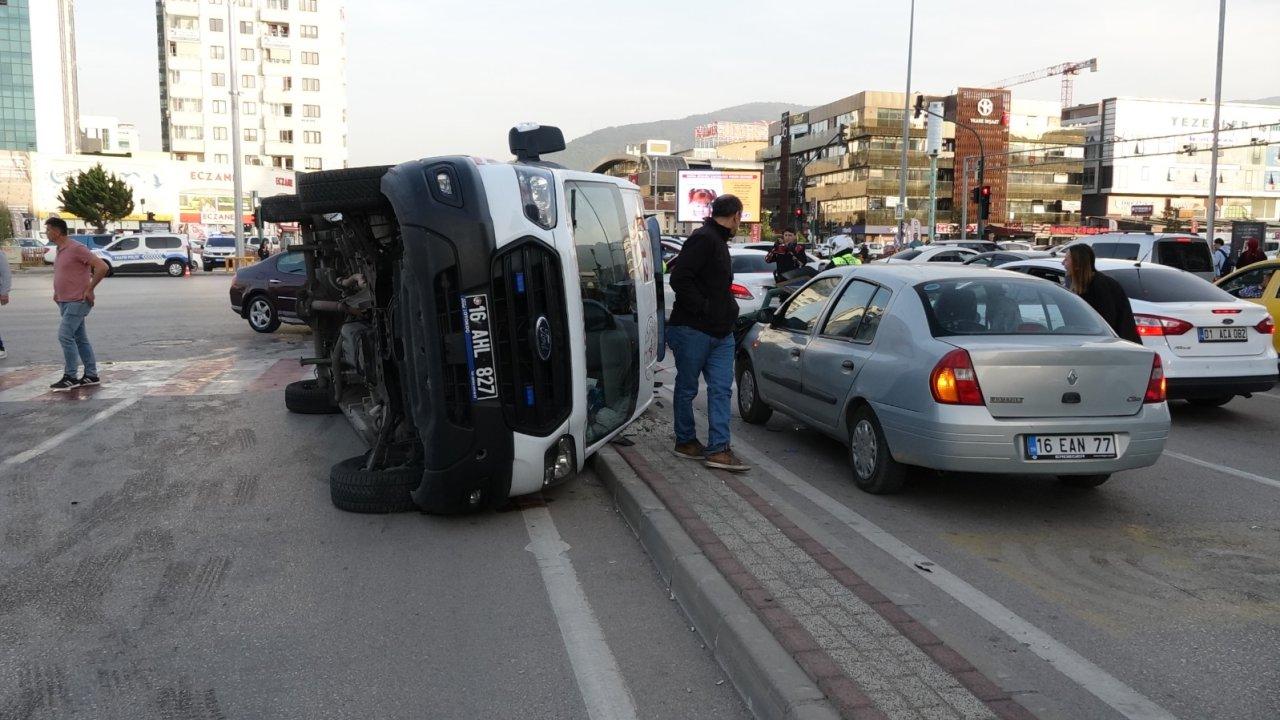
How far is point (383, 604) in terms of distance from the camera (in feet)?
14.8

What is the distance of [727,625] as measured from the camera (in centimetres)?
390

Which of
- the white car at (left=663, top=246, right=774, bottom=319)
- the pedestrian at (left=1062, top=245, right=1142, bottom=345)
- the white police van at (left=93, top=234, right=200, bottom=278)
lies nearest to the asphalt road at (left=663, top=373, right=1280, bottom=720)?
the pedestrian at (left=1062, top=245, right=1142, bottom=345)

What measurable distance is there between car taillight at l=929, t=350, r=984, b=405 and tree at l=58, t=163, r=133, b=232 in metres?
83.1

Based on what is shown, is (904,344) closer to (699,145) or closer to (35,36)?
(35,36)

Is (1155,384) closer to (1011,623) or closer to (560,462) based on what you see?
(1011,623)

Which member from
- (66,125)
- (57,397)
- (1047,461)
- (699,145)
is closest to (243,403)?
(57,397)

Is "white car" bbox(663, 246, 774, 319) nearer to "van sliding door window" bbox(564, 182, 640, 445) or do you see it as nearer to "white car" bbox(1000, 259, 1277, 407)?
"white car" bbox(1000, 259, 1277, 407)

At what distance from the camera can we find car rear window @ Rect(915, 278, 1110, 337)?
240 inches

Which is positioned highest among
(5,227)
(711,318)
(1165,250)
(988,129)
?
(988,129)

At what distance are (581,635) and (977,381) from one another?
2842 mm

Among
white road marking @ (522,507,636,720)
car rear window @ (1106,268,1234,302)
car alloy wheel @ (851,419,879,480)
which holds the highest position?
car rear window @ (1106,268,1234,302)

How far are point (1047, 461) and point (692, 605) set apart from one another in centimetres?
253

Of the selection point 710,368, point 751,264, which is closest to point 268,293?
point 751,264

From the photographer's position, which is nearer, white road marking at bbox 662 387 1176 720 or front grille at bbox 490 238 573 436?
white road marking at bbox 662 387 1176 720
